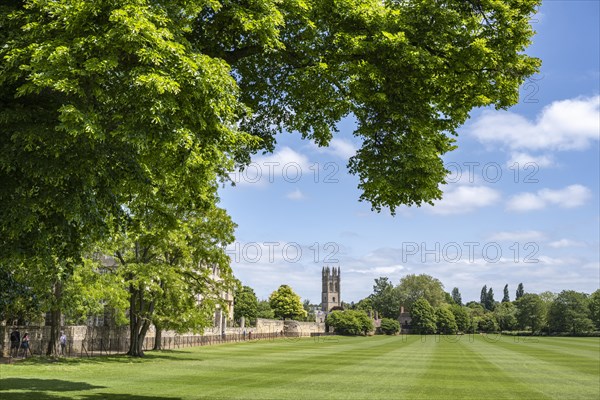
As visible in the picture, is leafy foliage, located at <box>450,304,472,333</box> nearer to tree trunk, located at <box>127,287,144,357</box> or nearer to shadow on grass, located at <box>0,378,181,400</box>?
tree trunk, located at <box>127,287,144,357</box>

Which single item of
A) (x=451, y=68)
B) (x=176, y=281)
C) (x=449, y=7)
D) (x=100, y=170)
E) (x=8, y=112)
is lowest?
(x=176, y=281)

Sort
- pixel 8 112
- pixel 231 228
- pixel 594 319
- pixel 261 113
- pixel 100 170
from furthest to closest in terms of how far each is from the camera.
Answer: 1. pixel 594 319
2. pixel 231 228
3. pixel 261 113
4. pixel 100 170
5. pixel 8 112

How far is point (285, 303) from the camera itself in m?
146

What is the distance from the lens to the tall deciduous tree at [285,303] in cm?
14588

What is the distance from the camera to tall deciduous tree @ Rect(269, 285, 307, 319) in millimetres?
145875

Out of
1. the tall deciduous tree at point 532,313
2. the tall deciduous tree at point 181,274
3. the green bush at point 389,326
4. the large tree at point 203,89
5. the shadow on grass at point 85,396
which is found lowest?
the green bush at point 389,326

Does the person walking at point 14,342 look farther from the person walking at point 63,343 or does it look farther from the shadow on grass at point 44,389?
the shadow on grass at point 44,389

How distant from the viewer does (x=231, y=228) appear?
1655 inches

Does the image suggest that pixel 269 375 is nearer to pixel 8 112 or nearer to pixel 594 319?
pixel 8 112

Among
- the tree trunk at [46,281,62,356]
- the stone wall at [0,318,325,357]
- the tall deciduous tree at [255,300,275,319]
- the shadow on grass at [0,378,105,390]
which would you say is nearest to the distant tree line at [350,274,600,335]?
the tall deciduous tree at [255,300,275,319]

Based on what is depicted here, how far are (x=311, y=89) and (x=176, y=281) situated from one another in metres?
27.6

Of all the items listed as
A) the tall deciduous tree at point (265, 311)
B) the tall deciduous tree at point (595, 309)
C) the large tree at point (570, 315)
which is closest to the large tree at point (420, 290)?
the large tree at point (570, 315)

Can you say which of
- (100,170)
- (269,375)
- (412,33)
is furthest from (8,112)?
(269,375)

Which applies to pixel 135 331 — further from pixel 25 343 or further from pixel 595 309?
pixel 595 309
